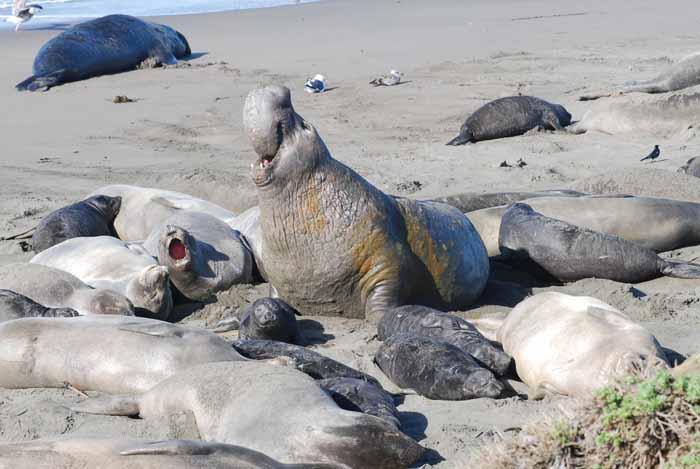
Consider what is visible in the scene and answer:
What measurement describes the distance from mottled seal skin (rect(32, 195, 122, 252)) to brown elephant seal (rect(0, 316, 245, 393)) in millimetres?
2608

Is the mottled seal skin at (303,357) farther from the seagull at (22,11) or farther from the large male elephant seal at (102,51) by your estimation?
the seagull at (22,11)

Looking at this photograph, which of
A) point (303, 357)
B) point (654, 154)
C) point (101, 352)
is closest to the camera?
point (101, 352)

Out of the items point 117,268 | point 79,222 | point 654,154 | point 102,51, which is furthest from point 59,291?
point 102,51

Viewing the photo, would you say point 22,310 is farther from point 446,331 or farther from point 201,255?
point 446,331

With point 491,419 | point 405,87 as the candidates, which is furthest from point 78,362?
point 405,87

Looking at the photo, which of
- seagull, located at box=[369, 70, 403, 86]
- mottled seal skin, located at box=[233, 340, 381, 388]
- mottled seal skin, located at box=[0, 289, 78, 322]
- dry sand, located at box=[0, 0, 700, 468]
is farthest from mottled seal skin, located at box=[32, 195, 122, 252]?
seagull, located at box=[369, 70, 403, 86]

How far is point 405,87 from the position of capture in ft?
45.8

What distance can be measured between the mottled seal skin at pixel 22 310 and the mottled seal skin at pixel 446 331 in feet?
5.44

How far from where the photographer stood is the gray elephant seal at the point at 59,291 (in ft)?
19.5

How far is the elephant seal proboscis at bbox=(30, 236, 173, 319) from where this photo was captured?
616 cm

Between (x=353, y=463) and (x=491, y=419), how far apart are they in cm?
96

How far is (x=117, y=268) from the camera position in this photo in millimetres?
6660

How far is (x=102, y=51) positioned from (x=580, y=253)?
11147mm

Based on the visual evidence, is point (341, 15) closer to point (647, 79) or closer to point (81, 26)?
point (81, 26)
